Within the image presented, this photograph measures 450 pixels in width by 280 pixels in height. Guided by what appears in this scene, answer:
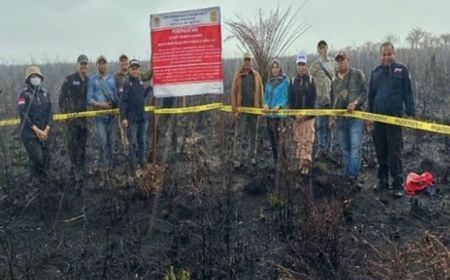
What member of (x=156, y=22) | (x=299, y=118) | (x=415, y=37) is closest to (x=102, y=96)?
(x=156, y=22)

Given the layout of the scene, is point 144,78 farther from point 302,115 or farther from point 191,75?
point 302,115

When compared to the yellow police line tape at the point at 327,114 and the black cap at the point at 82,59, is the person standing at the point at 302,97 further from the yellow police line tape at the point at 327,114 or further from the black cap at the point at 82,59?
the black cap at the point at 82,59

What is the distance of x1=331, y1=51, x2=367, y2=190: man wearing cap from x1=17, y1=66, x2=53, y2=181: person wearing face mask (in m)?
3.99

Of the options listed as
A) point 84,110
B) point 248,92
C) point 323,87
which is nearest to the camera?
point 84,110

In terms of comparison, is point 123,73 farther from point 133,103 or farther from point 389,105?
point 389,105

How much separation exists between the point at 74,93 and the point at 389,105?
4416mm

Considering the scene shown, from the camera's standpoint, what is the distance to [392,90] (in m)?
7.00

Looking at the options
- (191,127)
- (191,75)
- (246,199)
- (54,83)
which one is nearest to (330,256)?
(246,199)

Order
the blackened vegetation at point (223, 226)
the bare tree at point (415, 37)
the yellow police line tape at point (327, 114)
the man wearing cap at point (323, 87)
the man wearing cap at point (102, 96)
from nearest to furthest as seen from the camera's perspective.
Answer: the blackened vegetation at point (223, 226), the yellow police line tape at point (327, 114), the man wearing cap at point (102, 96), the man wearing cap at point (323, 87), the bare tree at point (415, 37)

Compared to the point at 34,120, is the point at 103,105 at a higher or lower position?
higher

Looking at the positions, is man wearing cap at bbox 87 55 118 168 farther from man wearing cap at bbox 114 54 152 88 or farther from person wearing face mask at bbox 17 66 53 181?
person wearing face mask at bbox 17 66 53 181

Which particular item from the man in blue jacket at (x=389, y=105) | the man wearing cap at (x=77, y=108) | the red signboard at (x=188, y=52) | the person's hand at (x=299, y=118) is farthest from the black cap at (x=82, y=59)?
the man in blue jacket at (x=389, y=105)

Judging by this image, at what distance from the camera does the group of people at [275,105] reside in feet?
23.3

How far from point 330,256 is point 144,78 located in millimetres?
4541
